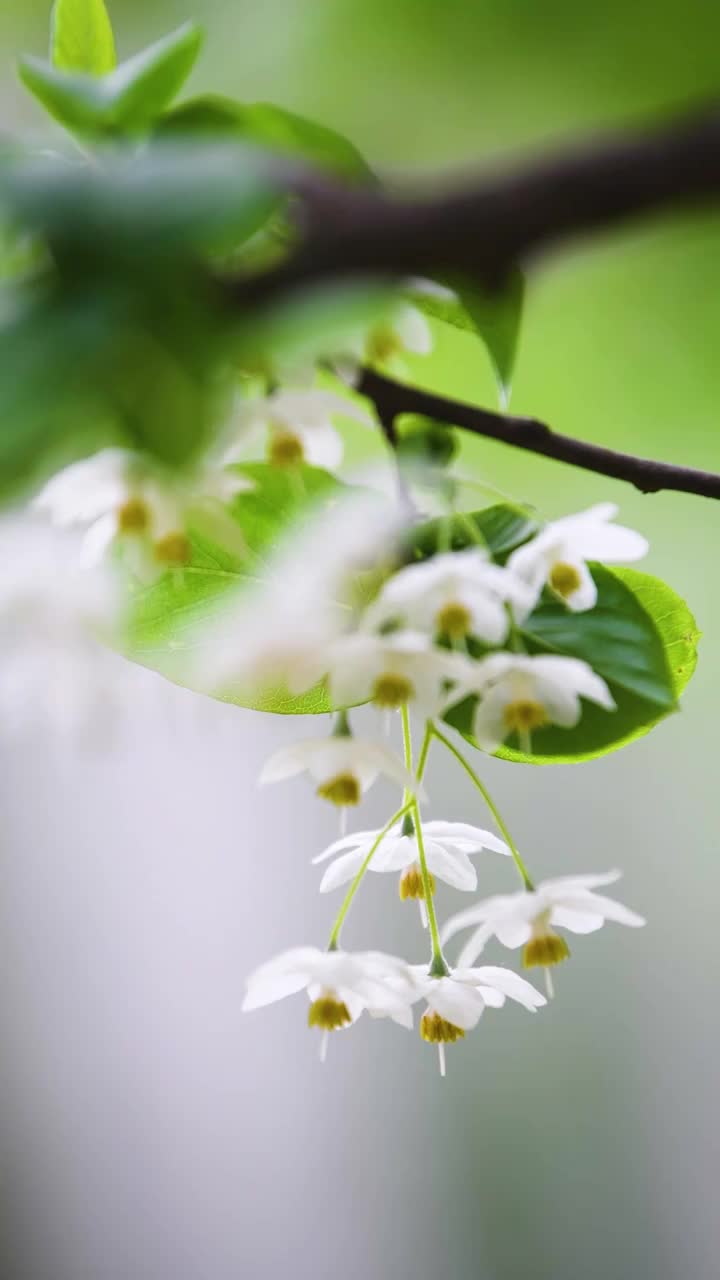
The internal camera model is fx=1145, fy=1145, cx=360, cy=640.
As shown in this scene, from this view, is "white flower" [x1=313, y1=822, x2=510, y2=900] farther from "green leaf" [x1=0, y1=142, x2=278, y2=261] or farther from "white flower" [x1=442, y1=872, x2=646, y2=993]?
"green leaf" [x1=0, y1=142, x2=278, y2=261]

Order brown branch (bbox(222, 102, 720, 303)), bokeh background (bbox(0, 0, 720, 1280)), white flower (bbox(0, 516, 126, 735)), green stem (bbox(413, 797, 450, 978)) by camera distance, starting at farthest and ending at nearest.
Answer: bokeh background (bbox(0, 0, 720, 1280))
green stem (bbox(413, 797, 450, 978))
white flower (bbox(0, 516, 126, 735))
brown branch (bbox(222, 102, 720, 303))

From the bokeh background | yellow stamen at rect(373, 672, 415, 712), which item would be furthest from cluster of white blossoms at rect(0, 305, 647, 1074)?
the bokeh background

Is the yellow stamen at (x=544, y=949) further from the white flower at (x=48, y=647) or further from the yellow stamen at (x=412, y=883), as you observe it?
the white flower at (x=48, y=647)

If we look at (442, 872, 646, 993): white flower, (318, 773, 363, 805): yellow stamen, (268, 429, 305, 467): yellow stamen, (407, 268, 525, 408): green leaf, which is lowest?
(442, 872, 646, 993): white flower

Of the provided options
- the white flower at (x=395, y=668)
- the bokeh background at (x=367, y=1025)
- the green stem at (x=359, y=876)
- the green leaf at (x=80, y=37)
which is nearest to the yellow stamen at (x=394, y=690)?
the white flower at (x=395, y=668)

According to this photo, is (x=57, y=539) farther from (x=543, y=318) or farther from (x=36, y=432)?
(x=543, y=318)

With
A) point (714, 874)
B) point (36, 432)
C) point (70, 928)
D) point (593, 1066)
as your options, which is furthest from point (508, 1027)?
point (36, 432)
